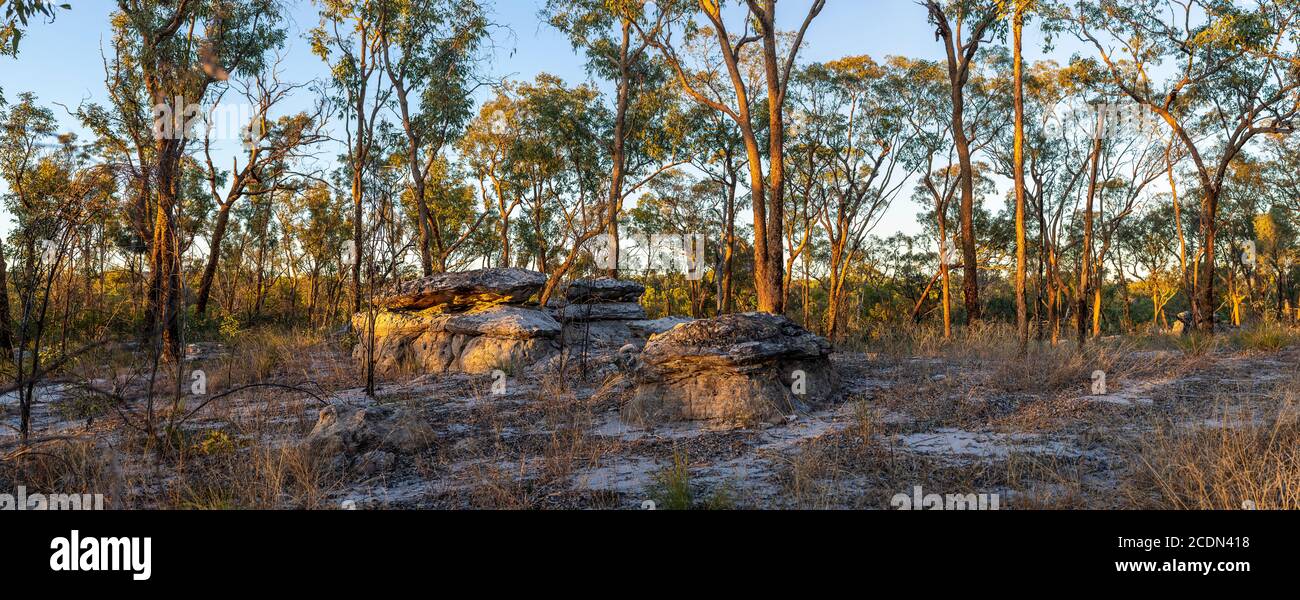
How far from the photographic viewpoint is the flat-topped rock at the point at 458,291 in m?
12.3

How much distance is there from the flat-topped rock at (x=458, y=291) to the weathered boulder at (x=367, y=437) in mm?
6374

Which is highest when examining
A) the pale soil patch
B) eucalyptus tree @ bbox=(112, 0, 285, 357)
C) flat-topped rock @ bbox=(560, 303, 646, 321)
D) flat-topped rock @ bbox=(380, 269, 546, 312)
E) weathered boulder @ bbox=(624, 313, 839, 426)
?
eucalyptus tree @ bbox=(112, 0, 285, 357)

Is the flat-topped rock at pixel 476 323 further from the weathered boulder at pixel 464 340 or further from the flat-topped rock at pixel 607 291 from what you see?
the flat-topped rock at pixel 607 291

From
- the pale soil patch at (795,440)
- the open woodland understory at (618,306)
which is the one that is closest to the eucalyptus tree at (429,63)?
the open woodland understory at (618,306)

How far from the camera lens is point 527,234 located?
27.5 m

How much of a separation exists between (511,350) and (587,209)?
14.5 metres

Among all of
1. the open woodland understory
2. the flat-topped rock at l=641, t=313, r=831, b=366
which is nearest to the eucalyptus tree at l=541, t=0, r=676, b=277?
the open woodland understory

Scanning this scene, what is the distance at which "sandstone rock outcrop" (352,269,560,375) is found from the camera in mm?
11141

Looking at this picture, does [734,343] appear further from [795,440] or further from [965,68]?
[965,68]

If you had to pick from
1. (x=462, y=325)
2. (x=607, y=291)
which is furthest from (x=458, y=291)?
(x=607, y=291)

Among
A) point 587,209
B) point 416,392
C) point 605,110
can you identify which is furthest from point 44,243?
point 587,209

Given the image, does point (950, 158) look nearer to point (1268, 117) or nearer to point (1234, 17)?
point (1268, 117)

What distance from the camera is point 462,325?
11.7 m

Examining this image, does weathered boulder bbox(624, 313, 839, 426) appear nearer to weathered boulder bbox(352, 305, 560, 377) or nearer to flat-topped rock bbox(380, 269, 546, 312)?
weathered boulder bbox(352, 305, 560, 377)
